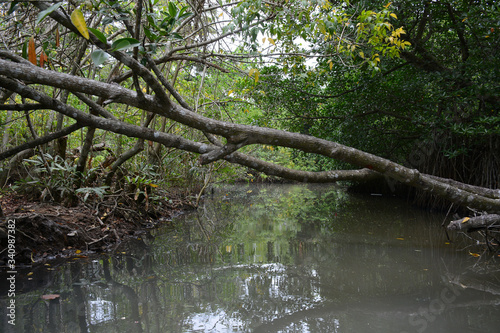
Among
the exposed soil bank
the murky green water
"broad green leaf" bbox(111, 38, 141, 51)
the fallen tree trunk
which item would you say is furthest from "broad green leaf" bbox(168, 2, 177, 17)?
the fallen tree trunk

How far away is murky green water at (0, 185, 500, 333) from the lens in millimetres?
2094

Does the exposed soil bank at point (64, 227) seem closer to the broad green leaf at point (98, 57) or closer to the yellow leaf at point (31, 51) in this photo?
the yellow leaf at point (31, 51)

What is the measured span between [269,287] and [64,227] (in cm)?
240

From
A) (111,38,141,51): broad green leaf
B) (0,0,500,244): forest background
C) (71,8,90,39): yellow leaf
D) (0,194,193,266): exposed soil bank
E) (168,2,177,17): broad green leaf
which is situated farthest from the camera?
(0,194,193,266): exposed soil bank

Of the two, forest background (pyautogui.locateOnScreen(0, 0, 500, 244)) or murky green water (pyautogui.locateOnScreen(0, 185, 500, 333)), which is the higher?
forest background (pyautogui.locateOnScreen(0, 0, 500, 244))

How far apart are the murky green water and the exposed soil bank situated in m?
0.31

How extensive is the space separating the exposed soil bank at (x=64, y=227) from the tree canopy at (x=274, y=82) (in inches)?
20.3

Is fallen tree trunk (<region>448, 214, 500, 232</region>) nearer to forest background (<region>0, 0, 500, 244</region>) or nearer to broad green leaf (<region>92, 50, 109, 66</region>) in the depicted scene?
forest background (<region>0, 0, 500, 244</region>)

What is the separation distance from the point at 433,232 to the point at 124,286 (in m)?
4.13

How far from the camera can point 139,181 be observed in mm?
5000

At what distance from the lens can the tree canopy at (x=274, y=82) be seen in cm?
259

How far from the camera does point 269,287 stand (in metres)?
2.68

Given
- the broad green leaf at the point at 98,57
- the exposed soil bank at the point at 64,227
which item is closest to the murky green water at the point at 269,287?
the exposed soil bank at the point at 64,227

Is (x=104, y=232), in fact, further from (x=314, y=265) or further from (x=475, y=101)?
(x=475, y=101)
